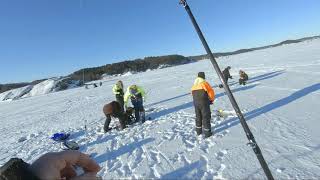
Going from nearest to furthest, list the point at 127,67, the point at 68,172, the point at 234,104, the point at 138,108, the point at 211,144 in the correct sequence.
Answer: the point at 68,172, the point at 234,104, the point at 211,144, the point at 138,108, the point at 127,67

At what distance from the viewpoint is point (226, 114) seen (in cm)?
962

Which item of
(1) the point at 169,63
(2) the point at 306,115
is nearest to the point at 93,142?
(2) the point at 306,115

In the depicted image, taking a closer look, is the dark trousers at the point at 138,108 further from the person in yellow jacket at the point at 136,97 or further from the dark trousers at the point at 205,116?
the dark trousers at the point at 205,116

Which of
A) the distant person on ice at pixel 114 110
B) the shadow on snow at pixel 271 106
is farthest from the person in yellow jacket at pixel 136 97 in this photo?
the shadow on snow at pixel 271 106

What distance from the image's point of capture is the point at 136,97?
1038cm

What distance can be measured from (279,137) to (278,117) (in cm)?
202

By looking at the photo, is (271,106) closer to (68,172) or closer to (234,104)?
(234,104)

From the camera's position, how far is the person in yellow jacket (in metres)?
10.3

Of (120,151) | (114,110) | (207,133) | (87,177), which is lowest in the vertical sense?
(120,151)

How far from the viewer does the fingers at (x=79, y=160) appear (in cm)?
188

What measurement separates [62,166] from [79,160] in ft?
0.61

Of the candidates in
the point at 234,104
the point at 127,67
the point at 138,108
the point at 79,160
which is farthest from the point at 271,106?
the point at 127,67

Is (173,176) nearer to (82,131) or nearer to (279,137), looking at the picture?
(279,137)

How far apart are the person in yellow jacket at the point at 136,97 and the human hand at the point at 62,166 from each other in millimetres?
8225
